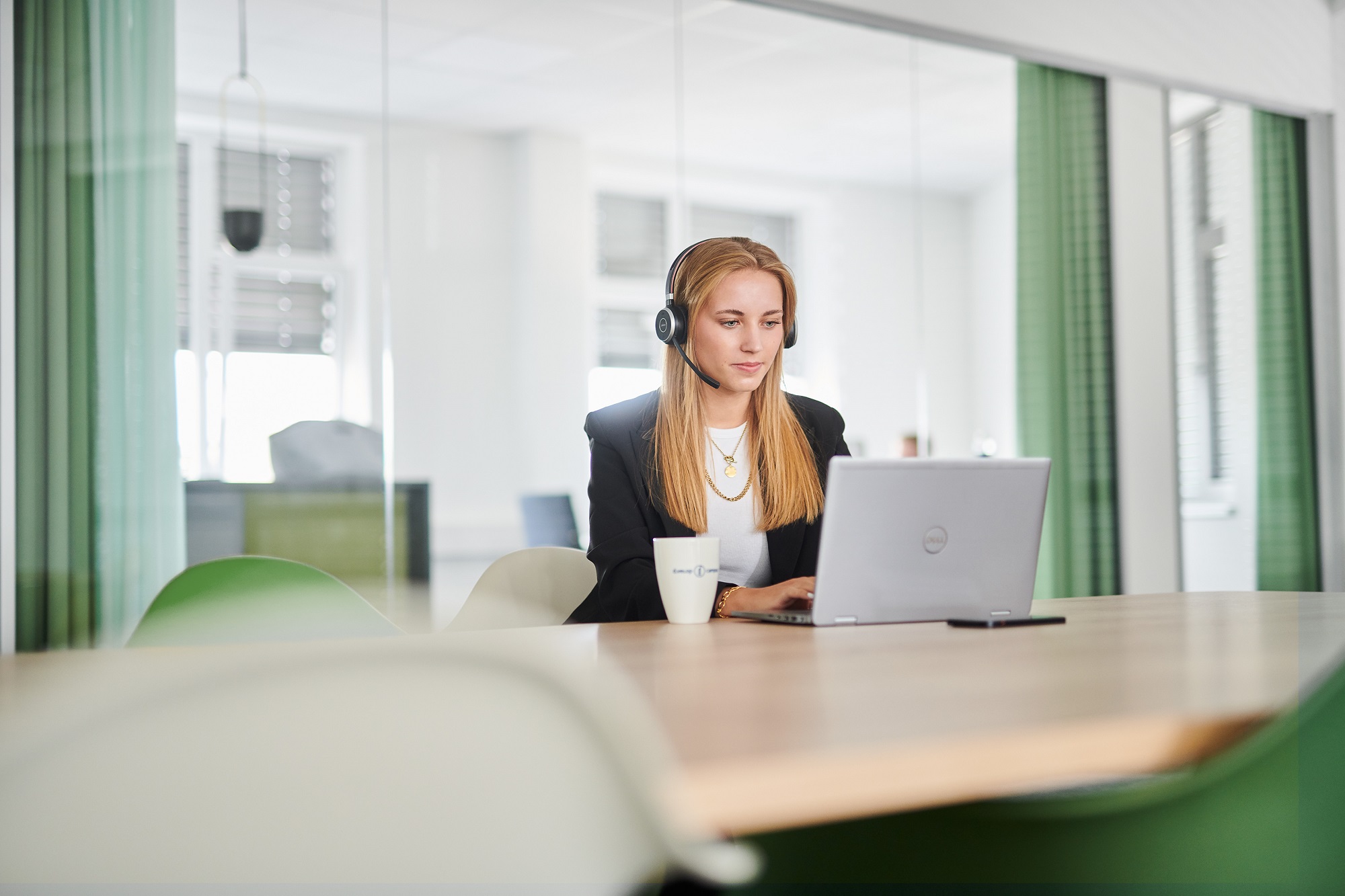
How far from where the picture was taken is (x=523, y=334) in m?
3.87

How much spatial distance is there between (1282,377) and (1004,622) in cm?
431

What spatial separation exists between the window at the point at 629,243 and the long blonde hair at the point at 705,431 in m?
1.93

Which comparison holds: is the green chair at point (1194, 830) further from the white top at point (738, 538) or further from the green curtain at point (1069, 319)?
the green curtain at point (1069, 319)

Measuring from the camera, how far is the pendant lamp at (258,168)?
128 inches

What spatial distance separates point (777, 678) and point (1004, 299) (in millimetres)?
3892

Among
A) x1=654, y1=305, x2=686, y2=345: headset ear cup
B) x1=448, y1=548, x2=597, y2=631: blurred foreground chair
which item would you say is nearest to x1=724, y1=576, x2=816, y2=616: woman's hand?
x1=448, y1=548, x2=597, y2=631: blurred foreground chair

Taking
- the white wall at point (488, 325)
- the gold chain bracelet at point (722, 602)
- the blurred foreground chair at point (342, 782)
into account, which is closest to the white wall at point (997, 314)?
the white wall at point (488, 325)

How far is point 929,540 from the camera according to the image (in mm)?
1410

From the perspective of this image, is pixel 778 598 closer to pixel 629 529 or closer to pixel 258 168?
pixel 629 529

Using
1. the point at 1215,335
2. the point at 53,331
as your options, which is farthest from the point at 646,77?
the point at 1215,335

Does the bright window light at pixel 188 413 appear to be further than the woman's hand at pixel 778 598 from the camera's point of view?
Yes

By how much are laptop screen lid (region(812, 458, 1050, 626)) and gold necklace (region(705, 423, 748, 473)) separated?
646 mm

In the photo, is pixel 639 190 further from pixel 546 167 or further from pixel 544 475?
pixel 544 475

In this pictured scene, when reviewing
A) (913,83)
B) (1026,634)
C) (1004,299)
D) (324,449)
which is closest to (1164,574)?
(1004,299)
